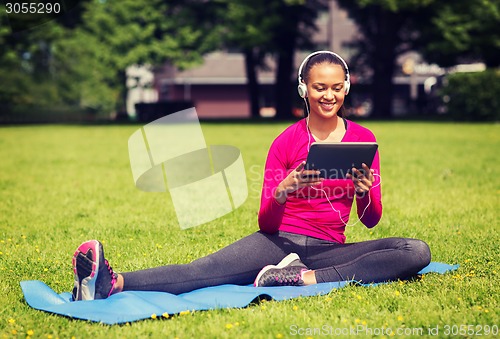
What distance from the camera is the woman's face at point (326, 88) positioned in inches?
191

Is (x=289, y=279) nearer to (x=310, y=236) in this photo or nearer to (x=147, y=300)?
(x=310, y=236)

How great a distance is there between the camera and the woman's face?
4.84 metres

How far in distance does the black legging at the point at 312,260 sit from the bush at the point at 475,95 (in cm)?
2762

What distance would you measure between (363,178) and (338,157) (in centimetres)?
27

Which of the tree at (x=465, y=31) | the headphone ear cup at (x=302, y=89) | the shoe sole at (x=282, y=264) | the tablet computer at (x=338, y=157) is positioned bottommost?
the shoe sole at (x=282, y=264)

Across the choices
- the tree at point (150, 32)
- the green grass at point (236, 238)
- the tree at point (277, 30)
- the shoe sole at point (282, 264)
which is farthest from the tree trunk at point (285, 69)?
the shoe sole at point (282, 264)

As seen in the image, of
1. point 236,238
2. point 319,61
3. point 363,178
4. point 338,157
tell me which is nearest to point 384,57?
point 236,238

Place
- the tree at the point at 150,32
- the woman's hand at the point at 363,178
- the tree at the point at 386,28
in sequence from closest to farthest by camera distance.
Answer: the woman's hand at the point at 363,178, the tree at the point at 386,28, the tree at the point at 150,32

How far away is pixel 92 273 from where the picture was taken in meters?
4.48

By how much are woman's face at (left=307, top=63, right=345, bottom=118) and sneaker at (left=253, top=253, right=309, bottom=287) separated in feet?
3.64

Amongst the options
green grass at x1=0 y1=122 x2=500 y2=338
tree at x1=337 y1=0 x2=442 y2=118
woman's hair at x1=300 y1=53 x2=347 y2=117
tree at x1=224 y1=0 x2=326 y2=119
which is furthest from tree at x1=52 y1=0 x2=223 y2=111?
woman's hair at x1=300 y1=53 x2=347 y2=117

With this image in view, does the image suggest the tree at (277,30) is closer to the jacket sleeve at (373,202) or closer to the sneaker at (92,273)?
the jacket sleeve at (373,202)

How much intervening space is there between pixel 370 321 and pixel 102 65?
39.9m

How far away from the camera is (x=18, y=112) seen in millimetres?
41594
